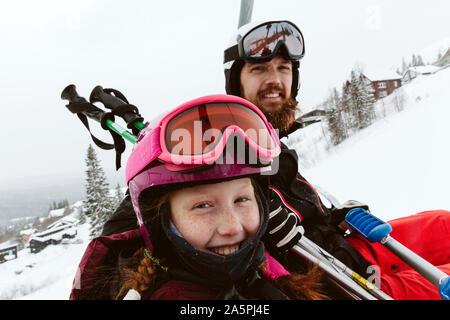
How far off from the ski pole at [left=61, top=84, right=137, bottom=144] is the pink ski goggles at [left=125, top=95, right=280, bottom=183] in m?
1.11

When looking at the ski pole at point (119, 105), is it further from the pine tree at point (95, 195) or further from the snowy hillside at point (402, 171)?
the pine tree at point (95, 195)

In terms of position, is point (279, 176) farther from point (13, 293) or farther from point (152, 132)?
point (13, 293)

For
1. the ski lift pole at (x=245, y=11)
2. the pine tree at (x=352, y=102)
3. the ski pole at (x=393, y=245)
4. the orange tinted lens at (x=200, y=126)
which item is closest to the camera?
the orange tinted lens at (x=200, y=126)

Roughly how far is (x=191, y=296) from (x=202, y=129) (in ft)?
2.71

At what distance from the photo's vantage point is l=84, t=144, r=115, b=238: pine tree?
18.3 m

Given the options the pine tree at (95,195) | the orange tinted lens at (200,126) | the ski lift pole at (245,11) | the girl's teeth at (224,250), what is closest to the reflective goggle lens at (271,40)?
the ski lift pole at (245,11)

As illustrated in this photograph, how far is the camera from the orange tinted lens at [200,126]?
1.32 metres

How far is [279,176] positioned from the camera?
2.14 metres

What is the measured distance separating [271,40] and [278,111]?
0.77 meters

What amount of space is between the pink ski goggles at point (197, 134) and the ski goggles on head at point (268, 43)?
1.38 metres

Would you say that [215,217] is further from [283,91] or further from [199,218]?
[283,91]

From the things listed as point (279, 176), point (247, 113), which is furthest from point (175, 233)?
point (279, 176)

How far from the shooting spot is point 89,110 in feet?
8.38

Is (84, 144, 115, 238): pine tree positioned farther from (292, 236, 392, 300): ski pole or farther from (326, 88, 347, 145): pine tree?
(326, 88, 347, 145): pine tree
